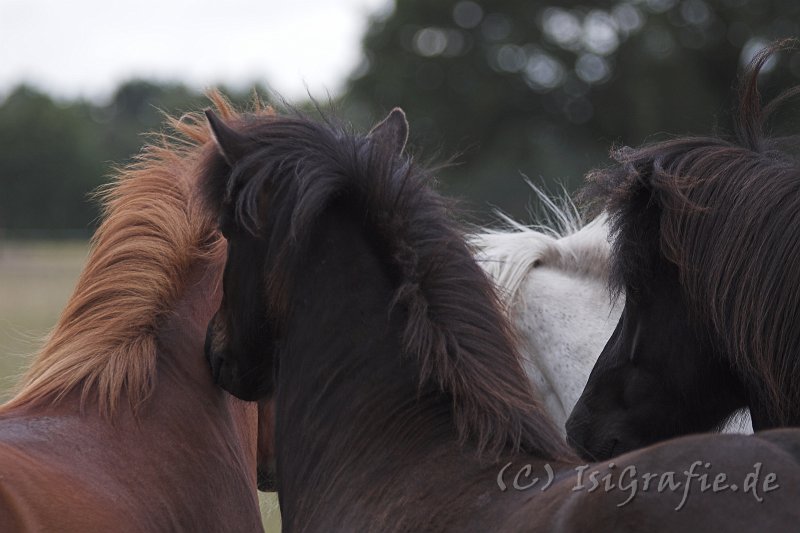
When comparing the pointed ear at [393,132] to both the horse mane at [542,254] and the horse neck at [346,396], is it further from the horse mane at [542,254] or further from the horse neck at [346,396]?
the horse mane at [542,254]

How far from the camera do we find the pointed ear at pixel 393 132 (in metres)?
2.86

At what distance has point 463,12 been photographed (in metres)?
33.2

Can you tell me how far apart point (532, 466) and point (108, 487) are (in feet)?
4.16

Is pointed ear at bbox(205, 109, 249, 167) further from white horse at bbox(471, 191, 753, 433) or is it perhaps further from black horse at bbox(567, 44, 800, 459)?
white horse at bbox(471, 191, 753, 433)

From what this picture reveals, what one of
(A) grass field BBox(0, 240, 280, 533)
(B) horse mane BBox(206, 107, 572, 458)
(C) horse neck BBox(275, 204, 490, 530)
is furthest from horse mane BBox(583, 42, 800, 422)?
(A) grass field BBox(0, 240, 280, 533)

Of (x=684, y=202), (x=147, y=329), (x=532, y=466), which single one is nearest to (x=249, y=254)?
(x=147, y=329)

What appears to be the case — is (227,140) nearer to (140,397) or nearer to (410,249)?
(410,249)

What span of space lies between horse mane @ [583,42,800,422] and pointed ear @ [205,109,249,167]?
3.52 feet

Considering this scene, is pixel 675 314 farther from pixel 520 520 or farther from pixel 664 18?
pixel 664 18

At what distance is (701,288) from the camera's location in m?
2.67

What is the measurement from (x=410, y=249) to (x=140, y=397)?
3.67 feet

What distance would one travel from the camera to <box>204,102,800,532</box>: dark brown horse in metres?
2.28

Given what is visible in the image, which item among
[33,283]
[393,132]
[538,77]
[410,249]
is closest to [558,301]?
[393,132]

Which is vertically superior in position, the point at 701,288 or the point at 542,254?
the point at 701,288
